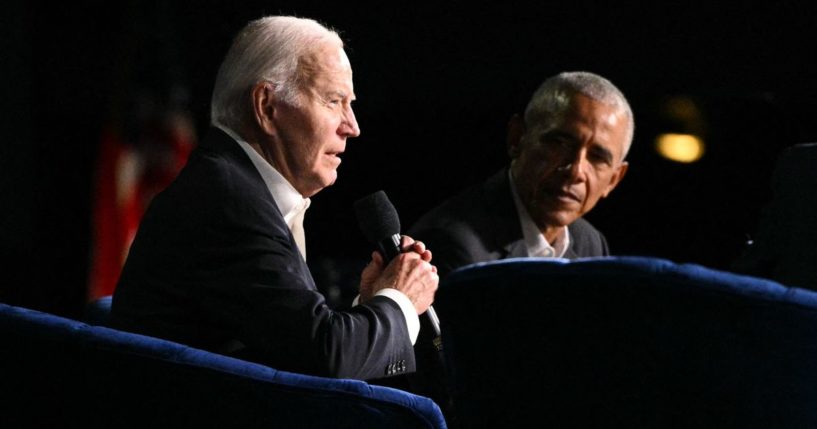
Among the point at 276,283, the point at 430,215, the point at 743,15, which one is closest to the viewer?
the point at 276,283

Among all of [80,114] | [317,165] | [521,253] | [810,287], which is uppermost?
[317,165]

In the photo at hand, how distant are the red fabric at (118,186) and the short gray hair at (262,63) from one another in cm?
230

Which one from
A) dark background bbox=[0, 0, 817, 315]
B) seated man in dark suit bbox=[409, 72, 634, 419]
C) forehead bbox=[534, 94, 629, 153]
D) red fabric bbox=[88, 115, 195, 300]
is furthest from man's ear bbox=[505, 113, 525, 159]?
red fabric bbox=[88, 115, 195, 300]

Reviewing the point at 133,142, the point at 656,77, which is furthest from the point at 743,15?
the point at 133,142

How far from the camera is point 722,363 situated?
1125mm

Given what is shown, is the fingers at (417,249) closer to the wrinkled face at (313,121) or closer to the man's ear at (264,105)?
the wrinkled face at (313,121)

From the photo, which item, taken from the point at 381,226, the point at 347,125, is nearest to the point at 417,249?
the point at 381,226

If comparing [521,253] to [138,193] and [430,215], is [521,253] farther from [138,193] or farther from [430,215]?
[138,193]

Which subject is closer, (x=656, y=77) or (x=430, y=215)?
(x=430, y=215)

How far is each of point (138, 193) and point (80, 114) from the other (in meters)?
0.38

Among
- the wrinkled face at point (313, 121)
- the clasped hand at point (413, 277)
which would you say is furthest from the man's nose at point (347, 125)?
the clasped hand at point (413, 277)

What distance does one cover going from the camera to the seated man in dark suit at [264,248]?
4.93 ft

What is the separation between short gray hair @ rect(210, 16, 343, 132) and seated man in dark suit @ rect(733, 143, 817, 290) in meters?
0.84

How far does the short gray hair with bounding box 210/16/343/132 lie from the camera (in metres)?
1.77
